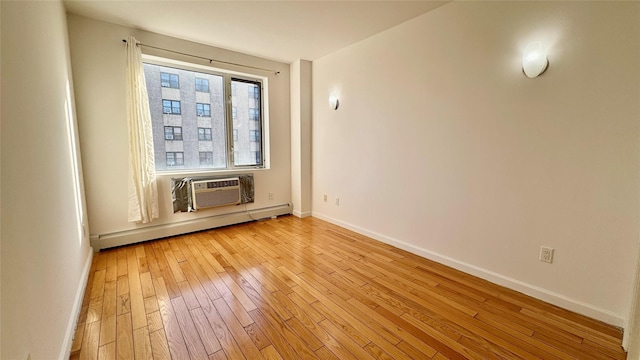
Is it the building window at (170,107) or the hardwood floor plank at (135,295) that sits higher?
the building window at (170,107)

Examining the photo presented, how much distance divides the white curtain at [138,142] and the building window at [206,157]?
66 centimetres

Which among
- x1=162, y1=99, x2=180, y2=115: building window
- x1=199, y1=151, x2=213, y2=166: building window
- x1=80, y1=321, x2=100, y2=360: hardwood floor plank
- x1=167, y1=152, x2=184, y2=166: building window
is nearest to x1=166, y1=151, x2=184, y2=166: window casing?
x1=167, y1=152, x2=184, y2=166: building window

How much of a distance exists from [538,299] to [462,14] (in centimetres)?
238

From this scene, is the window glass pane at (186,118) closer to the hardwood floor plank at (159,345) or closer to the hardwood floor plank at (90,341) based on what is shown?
the hardwood floor plank at (90,341)

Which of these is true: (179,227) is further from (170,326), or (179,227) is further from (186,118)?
(170,326)

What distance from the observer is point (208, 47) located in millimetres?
3365

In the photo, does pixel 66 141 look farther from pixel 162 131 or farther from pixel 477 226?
pixel 477 226

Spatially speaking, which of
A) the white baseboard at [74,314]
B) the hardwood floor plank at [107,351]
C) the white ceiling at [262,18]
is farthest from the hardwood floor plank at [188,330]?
the white ceiling at [262,18]

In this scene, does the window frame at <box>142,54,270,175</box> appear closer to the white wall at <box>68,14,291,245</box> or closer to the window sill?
the window sill

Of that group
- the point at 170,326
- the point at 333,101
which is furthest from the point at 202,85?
the point at 170,326

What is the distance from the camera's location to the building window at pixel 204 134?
140 inches

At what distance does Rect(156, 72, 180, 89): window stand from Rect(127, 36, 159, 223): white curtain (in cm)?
39

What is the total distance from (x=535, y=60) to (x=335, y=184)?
97.3 inches

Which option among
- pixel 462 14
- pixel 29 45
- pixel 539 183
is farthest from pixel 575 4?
pixel 29 45
